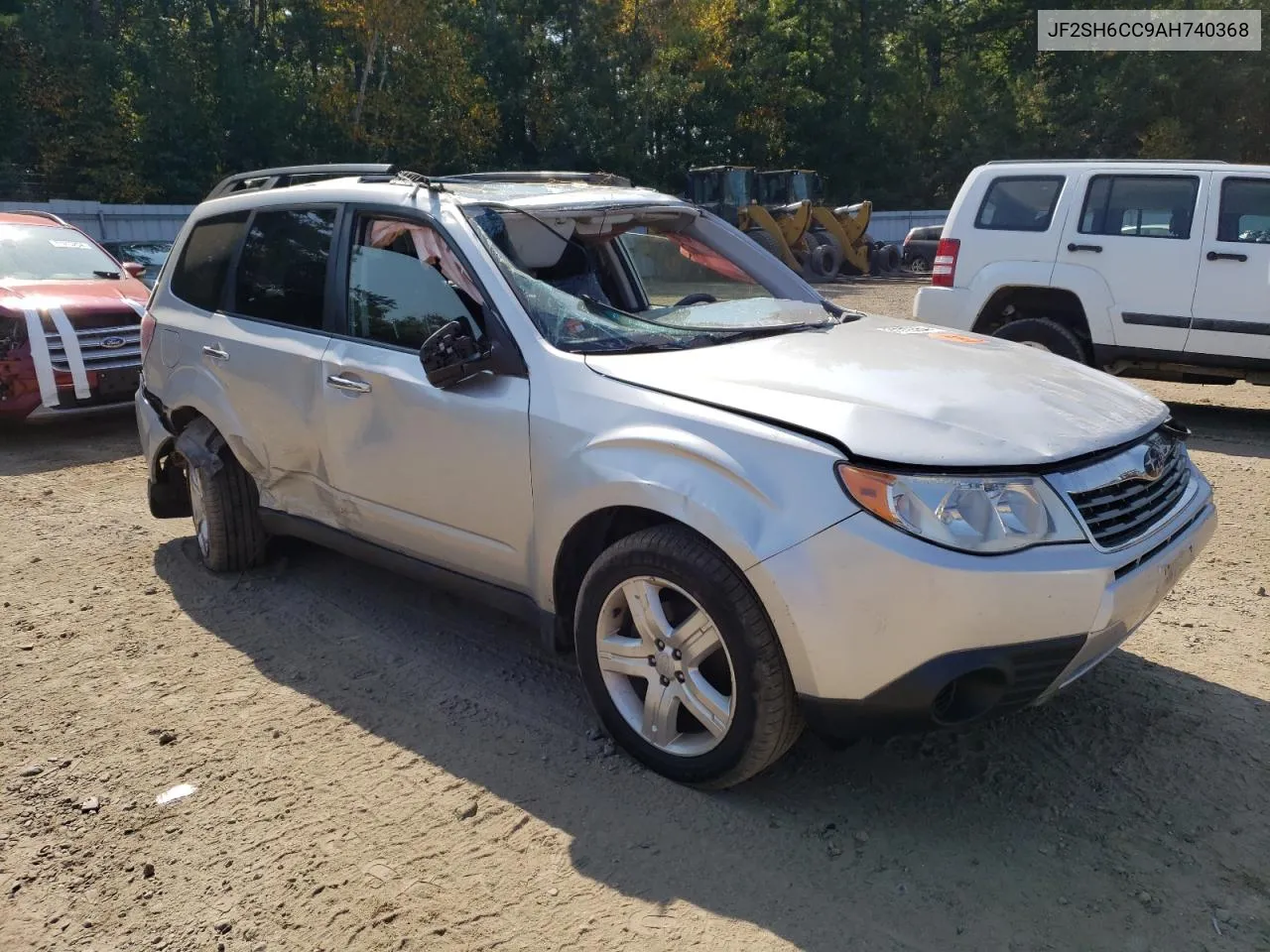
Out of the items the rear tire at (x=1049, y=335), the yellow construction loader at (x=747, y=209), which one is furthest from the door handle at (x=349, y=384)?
the yellow construction loader at (x=747, y=209)

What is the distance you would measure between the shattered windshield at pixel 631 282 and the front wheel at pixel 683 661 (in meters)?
0.78

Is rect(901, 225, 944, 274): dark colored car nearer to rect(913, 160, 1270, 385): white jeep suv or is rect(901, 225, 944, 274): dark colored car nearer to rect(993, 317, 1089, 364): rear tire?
rect(913, 160, 1270, 385): white jeep suv

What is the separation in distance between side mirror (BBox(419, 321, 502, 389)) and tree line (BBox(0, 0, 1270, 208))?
2483 centimetres

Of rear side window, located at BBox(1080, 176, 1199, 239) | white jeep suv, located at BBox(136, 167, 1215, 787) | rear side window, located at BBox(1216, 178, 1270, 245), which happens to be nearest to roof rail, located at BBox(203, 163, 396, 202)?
white jeep suv, located at BBox(136, 167, 1215, 787)

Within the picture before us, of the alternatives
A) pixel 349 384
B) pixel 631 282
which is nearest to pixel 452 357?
pixel 349 384

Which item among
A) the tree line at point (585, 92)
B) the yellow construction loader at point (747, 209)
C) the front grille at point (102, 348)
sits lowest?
the front grille at point (102, 348)

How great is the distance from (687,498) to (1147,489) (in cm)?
135

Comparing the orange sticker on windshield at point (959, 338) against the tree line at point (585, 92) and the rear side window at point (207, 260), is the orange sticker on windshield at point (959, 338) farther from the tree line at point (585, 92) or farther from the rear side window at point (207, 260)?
the tree line at point (585, 92)

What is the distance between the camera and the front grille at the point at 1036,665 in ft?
8.45

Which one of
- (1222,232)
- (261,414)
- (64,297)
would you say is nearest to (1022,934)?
(261,414)

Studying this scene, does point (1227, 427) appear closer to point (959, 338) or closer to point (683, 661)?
point (959, 338)

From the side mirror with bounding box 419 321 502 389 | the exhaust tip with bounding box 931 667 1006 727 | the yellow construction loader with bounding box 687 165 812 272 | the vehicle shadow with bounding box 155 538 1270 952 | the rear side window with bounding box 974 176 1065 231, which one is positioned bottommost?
the vehicle shadow with bounding box 155 538 1270 952

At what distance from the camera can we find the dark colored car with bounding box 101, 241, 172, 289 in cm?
1114

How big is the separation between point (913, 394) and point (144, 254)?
1086cm
